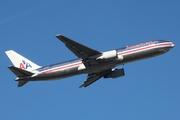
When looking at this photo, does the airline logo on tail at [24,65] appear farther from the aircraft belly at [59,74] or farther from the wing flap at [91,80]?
the wing flap at [91,80]

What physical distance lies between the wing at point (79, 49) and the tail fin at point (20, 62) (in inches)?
391

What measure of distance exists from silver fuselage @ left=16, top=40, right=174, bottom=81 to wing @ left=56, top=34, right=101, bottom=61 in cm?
182

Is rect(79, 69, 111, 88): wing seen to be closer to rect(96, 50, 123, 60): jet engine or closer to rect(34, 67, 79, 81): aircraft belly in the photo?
rect(34, 67, 79, 81): aircraft belly

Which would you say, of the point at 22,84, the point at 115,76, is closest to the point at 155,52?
the point at 115,76

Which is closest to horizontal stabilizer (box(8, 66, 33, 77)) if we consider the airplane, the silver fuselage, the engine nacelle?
the airplane

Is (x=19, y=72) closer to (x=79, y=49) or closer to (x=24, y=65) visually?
(x=24, y=65)

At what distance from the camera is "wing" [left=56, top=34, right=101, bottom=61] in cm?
6994

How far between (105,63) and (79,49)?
5.36 m

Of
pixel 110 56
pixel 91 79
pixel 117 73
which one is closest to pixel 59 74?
pixel 110 56

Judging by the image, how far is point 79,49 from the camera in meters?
71.9

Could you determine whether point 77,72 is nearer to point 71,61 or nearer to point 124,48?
point 71,61

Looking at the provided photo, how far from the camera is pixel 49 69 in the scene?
74.5m

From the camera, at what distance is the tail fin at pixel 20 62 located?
78.5 meters

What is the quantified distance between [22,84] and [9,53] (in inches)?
357
